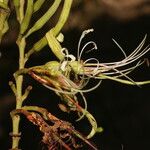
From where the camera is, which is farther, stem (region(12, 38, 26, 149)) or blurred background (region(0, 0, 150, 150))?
blurred background (region(0, 0, 150, 150))

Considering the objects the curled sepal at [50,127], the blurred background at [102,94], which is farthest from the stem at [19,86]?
the blurred background at [102,94]

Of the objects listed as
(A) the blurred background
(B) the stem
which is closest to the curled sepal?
(B) the stem

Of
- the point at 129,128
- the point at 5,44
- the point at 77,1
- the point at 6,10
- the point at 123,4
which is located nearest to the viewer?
the point at 6,10

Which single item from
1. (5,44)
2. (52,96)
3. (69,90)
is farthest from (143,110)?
(69,90)

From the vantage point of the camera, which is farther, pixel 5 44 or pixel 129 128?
pixel 5 44

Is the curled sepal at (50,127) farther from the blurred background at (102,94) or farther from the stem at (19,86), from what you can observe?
the blurred background at (102,94)

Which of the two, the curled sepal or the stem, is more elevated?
the stem

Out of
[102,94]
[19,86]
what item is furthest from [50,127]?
[102,94]

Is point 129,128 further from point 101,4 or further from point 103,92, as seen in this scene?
point 101,4

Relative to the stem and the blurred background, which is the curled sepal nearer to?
the stem
